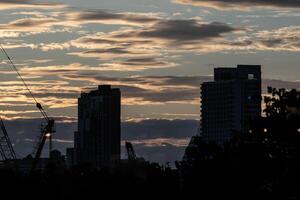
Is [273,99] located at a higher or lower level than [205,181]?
higher

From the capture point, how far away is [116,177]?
157500 millimetres

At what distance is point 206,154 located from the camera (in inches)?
5148

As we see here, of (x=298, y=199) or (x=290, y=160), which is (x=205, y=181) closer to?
(x=290, y=160)

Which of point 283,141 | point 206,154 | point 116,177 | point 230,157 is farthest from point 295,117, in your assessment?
point 116,177

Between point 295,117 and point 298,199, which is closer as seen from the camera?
point 298,199

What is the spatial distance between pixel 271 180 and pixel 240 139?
1616 cm

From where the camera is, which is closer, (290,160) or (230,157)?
(290,160)

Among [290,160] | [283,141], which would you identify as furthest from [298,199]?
[283,141]

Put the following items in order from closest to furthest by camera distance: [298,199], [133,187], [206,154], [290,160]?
1. [298,199]
2. [290,160]
3. [206,154]
4. [133,187]

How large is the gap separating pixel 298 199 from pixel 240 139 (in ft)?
83.6

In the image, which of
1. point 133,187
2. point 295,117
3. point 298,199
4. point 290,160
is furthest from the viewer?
point 133,187

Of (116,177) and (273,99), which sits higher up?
(273,99)

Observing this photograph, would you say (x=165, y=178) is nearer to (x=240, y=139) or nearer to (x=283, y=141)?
(x=240, y=139)

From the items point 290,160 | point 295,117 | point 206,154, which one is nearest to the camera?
point 290,160
